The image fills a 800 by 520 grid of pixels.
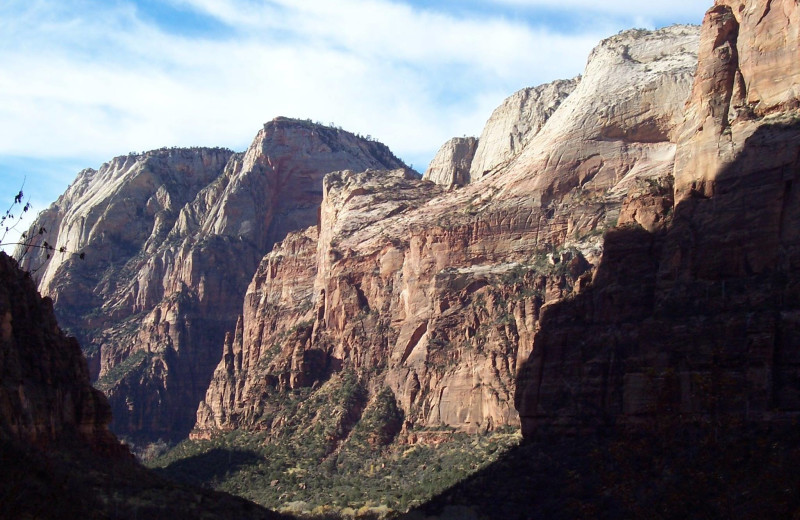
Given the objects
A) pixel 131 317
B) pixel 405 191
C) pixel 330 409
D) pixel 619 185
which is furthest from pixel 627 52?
pixel 131 317

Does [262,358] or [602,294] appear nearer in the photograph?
[602,294]

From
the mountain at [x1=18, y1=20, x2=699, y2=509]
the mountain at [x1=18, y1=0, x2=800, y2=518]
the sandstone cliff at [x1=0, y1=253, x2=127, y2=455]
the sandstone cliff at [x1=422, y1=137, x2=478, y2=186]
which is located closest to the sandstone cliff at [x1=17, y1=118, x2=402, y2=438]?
the mountain at [x1=18, y1=0, x2=800, y2=518]

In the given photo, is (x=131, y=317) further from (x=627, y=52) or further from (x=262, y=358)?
(x=627, y=52)

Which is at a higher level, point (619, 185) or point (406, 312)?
point (619, 185)

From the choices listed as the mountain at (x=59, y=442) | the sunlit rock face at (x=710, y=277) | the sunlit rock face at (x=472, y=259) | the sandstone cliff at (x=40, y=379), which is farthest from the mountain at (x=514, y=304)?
the sandstone cliff at (x=40, y=379)

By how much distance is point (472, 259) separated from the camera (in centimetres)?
12150

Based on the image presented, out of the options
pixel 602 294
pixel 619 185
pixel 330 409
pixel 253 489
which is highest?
pixel 619 185

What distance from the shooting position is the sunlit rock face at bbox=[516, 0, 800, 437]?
232 ft

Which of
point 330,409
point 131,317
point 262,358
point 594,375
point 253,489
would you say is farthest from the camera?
point 131,317

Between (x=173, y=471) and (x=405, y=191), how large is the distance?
43767mm

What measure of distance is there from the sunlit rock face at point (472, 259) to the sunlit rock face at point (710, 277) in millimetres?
8227

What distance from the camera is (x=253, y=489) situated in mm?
113562

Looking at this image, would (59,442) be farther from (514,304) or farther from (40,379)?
(514,304)

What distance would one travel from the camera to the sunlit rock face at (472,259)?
111 meters
